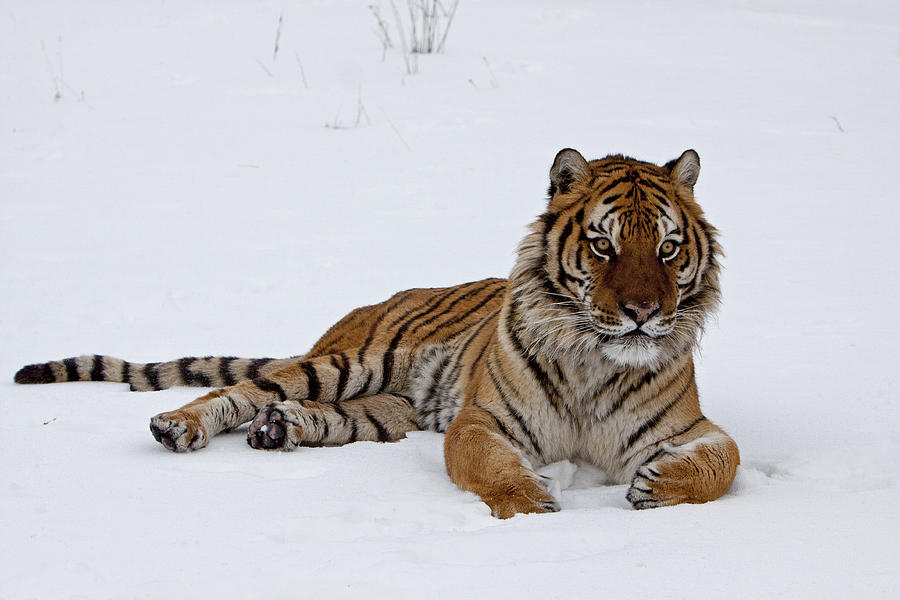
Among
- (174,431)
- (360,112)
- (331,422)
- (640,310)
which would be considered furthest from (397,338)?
(360,112)

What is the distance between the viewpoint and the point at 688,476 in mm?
2787

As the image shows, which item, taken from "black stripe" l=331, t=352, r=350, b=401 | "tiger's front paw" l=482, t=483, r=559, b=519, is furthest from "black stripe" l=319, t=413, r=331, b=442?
"tiger's front paw" l=482, t=483, r=559, b=519

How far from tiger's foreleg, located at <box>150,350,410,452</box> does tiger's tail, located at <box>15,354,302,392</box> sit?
36 cm

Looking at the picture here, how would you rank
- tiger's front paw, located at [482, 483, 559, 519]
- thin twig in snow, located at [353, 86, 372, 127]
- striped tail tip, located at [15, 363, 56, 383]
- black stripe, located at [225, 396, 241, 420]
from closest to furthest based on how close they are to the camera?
tiger's front paw, located at [482, 483, 559, 519]
black stripe, located at [225, 396, 241, 420]
striped tail tip, located at [15, 363, 56, 383]
thin twig in snow, located at [353, 86, 372, 127]

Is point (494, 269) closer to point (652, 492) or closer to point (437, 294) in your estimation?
point (437, 294)

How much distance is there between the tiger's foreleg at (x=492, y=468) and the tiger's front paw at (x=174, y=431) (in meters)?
0.83

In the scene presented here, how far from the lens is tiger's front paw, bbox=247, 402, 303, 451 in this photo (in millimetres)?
3318

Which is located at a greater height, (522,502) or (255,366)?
(522,502)

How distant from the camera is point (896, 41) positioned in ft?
35.2

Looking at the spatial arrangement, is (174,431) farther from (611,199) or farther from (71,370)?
(611,199)

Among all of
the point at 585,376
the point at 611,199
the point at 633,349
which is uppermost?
the point at 611,199

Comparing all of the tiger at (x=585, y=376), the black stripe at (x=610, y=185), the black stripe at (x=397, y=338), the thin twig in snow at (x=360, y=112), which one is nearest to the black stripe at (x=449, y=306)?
the black stripe at (x=397, y=338)

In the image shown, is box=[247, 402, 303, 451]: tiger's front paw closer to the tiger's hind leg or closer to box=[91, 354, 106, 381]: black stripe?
the tiger's hind leg

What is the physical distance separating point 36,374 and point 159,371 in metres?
0.50
